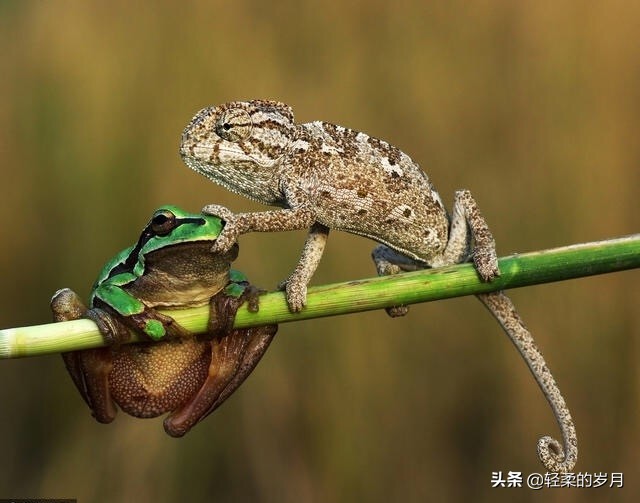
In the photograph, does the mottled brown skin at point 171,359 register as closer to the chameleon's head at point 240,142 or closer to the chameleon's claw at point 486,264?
the chameleon's head at point 240,142

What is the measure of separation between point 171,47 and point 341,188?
1.69 m

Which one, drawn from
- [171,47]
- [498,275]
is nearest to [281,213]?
[498,275]

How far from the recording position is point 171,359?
1.96 m

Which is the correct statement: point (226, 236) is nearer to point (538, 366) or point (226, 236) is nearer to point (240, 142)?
point (240, 142)

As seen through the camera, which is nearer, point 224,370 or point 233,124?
point 224,370

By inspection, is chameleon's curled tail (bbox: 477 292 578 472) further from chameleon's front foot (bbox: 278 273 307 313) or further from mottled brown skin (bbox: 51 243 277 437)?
mottled brown skin (bbox: 51 243 277 437)

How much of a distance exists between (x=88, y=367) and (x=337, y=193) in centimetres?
77

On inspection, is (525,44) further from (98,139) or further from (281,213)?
(281,213)

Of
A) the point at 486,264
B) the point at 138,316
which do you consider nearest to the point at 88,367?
the point at 138,316

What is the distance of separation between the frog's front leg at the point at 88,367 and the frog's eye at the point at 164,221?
0.69ft

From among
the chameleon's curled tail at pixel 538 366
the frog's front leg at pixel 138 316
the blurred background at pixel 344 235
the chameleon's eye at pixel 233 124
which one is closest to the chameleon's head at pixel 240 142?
the chameleon's eye at pixel 233 124

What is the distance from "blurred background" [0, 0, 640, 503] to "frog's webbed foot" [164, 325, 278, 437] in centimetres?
125

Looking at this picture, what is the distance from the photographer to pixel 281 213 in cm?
210

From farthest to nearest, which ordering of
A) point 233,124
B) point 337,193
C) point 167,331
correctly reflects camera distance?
point 337,193
point 233,124
point 167,331
